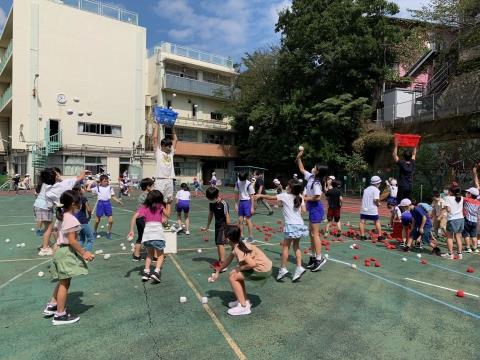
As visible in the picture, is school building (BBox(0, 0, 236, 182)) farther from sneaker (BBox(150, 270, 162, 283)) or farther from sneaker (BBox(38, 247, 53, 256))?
sneaker (BBox(150, 270, 162, 283))

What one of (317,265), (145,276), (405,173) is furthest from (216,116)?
(145,276)

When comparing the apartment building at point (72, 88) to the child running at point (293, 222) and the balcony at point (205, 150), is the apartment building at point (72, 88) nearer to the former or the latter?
the balcony at point (205, 150)

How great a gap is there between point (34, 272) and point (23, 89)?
31.3 m

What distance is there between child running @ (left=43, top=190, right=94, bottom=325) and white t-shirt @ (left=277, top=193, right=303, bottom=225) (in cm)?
324

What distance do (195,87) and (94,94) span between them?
433 inches

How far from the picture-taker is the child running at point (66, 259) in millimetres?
4848

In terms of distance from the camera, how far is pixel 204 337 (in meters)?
4.53

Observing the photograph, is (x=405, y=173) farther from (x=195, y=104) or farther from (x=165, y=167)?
(x=195, y=104)

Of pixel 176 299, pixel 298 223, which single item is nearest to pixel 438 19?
pixel 298 223

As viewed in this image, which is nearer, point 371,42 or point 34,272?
point 34,272

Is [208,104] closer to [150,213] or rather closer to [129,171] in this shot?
[129,171]

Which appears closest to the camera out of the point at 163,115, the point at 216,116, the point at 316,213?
the point at 316,213

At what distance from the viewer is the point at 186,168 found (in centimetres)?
4319

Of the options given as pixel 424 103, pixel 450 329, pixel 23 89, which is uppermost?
pixel 23 89
